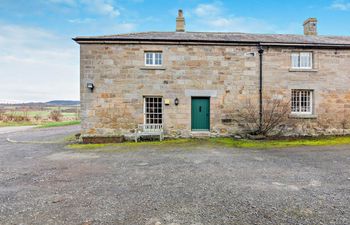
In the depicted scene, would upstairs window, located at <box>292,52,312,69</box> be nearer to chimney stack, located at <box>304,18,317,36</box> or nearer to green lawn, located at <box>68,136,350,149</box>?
green lawn, located at <box>68,136,350,149</box>

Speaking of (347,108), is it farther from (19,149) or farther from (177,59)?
(19,149)

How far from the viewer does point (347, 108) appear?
11.9 m

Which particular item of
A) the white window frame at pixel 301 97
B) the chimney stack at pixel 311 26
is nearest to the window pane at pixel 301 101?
the white window frame at pixel 301 97

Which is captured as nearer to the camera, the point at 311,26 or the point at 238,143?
the point at 238,143

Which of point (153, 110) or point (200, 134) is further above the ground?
point (153, 110)

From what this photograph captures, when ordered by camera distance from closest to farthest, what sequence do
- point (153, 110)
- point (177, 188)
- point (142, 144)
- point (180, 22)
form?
point (177, 188) → point (142, 144) → point (153, 110) → point (180, 22)

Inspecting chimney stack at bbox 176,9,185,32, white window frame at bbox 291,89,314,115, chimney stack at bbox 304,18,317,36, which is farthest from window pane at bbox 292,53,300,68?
chimney stack at bbox 176,9,185,32

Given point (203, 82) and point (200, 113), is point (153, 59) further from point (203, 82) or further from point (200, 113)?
point (200, 113)

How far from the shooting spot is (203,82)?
451 inches

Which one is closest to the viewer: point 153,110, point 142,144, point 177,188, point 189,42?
point 177,188

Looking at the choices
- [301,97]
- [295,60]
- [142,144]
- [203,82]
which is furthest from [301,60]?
[142,144]

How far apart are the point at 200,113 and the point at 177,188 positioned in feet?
24.6

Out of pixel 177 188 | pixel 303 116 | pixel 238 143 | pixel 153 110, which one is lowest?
pixel 177 188

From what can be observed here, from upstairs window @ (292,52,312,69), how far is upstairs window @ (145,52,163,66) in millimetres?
8134
